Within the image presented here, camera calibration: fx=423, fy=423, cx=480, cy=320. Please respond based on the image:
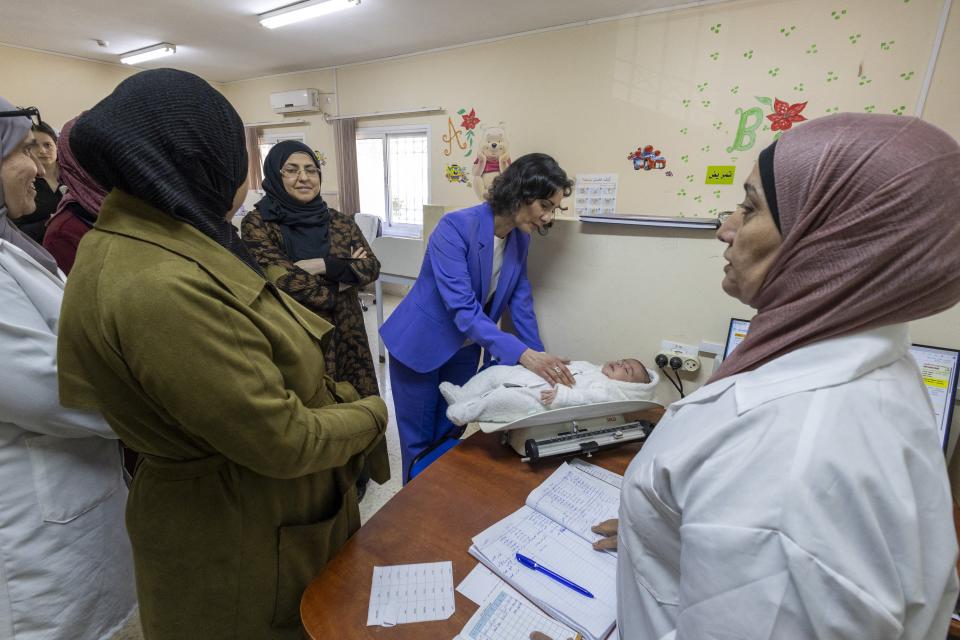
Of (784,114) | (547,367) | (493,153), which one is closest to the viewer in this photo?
(547,367)

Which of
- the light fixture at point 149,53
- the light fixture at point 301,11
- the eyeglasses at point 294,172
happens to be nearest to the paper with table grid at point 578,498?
the eyeglasses at point 294,172

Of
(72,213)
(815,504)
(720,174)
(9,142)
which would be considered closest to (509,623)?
(815,504)

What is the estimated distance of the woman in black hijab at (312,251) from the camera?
182 centimetres

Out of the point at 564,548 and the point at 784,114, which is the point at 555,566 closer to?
the point at 564,548

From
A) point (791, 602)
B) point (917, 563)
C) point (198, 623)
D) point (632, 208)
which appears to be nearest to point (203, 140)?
point (198, 623)

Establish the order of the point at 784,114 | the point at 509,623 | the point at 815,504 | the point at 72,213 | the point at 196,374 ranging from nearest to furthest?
1. the point at 815,504
2. the point at 196,374
3. the point at 509,623
4. the point at 72,213
5. the point at 784,114

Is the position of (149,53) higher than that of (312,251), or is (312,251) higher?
(149,53)

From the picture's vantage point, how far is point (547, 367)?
134cm

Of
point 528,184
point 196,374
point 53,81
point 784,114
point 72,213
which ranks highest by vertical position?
point 53,81

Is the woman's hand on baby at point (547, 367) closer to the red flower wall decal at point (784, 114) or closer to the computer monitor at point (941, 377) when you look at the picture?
the computer monitor at point (941, 377)

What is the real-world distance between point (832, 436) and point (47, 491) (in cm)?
141

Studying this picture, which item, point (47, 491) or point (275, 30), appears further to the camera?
point (275, 30)

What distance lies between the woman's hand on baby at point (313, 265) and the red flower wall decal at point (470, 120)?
3291 millimetres

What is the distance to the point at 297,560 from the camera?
820mm
